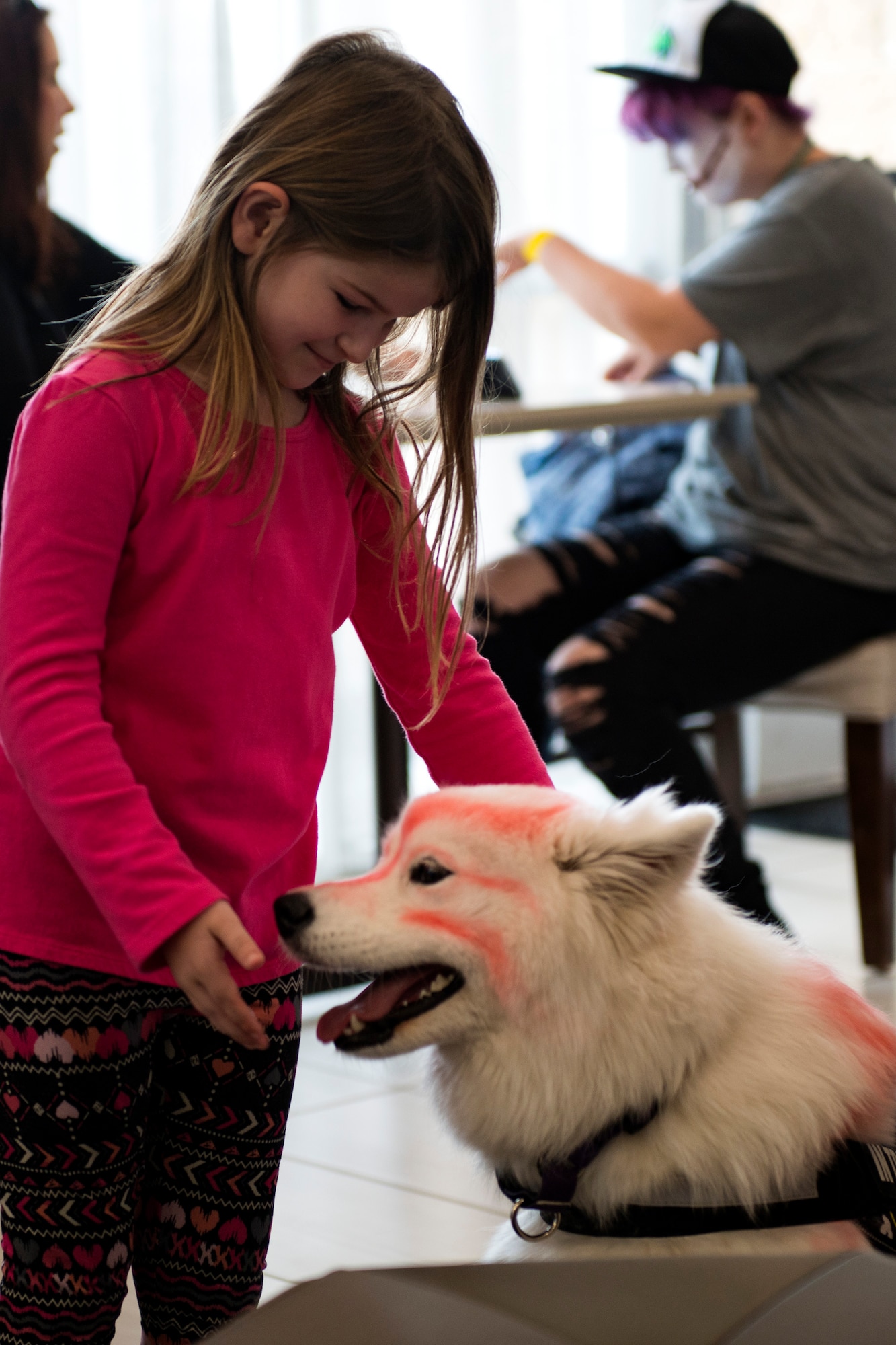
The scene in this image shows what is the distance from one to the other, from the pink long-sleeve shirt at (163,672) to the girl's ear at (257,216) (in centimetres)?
10

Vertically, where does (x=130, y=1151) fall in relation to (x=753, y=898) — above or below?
above

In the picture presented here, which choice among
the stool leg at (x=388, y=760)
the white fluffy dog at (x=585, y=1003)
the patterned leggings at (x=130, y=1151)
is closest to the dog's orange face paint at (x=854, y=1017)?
the white fluffy dog at (x=585, y=1003)

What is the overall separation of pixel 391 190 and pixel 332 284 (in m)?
0.07

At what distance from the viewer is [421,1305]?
65 centimetres

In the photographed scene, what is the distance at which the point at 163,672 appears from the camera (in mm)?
983

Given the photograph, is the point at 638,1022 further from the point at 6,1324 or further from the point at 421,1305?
→ the point at 6,1324

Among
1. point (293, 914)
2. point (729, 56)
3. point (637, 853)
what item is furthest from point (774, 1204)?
point (729, 56)

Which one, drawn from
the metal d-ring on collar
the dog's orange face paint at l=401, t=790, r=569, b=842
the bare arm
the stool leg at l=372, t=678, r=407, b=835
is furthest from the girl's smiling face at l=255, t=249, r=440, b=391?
the stool leg at l=372, t=678, r=407, b=835

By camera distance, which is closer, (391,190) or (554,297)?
(391,190)

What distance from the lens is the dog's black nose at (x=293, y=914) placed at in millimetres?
942

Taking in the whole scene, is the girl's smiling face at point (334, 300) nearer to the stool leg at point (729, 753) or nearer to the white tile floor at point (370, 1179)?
the white tile floor at point (370, 1179)

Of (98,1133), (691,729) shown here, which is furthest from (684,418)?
(98,1133)

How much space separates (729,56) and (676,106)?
0.11 meters

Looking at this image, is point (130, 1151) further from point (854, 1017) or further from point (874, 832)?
point (874, 832)
